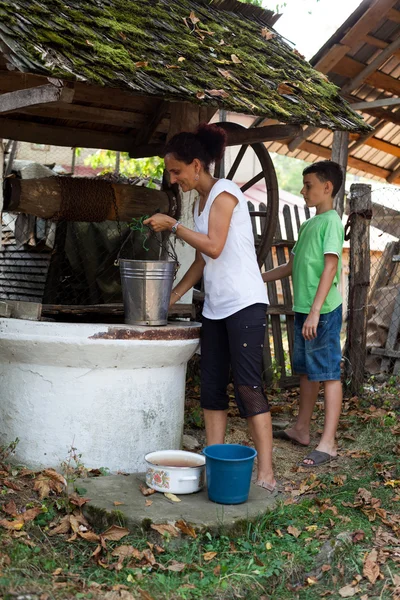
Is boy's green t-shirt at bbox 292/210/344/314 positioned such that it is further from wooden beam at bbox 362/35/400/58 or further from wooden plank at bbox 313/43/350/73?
wooden beam at bbox 362/35/400/58

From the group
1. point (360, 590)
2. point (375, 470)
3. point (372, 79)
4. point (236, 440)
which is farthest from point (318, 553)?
point (372, 79)

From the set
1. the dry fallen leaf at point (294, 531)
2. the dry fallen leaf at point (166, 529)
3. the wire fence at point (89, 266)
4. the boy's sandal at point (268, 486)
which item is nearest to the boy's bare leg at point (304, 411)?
the boy's sandal at point (268, 486)

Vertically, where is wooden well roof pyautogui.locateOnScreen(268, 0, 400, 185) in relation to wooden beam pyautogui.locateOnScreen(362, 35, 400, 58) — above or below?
below

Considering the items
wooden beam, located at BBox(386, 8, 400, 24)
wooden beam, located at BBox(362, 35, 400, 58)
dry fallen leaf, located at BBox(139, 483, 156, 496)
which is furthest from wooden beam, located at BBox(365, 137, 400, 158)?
dry fallen leaf, located at BBox(139, 483, 156, 496)

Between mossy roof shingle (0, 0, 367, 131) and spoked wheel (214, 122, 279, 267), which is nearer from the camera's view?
mossy roof shingle (0, 0, 367, 131)

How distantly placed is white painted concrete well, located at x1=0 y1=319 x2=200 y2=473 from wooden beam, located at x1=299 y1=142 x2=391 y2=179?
6.63 m

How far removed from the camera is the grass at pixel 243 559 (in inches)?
129

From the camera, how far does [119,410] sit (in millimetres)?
4605

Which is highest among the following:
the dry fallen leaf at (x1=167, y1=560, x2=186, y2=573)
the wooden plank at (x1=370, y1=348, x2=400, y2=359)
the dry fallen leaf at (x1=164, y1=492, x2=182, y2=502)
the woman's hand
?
the woman's hand

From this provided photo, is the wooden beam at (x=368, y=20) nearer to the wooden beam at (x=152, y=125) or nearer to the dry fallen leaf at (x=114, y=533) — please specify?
the wooden beam at (x=152, y=125)

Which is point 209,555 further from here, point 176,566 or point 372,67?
point 372,67

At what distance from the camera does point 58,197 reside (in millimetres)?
5285

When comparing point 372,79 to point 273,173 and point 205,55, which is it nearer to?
point 273,173

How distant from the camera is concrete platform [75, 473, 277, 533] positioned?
12.4 feet
